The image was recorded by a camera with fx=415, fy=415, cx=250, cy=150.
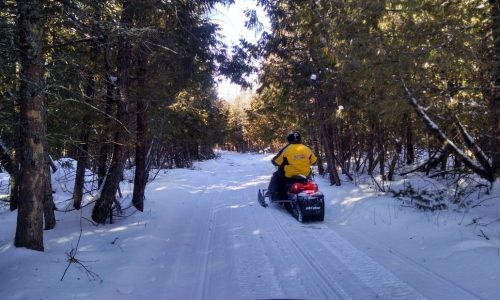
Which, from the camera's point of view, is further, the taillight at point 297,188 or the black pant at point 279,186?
the black pant at point 279,186

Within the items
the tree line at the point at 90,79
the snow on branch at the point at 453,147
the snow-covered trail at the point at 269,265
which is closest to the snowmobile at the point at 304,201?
the snow-covered trail at the point at 269,265

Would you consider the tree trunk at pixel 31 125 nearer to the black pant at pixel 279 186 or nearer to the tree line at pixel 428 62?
the tree line at pixel 428 62

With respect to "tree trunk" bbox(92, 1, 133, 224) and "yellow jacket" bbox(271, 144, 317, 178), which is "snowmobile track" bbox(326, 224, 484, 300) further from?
"tree trunk" bbox(92, 1, 133, 224)

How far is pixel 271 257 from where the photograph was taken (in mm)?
6285

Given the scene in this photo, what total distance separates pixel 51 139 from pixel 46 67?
1188mm

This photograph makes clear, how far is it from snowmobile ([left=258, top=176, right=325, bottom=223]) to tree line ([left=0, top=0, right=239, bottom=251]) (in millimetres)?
3541

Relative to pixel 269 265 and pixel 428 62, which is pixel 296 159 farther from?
pixel 269 265

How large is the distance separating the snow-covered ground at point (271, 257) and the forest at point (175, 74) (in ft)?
3.02

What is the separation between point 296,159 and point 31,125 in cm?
630

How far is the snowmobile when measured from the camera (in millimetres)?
8922

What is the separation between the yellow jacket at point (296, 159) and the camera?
10469 mm

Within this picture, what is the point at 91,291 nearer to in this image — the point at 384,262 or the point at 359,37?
the point at 384,262

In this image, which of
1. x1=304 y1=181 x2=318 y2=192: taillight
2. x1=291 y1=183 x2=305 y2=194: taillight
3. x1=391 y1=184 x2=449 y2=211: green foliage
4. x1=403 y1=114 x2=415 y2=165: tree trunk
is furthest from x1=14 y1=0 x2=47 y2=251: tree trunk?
x1=403 y1=114 x2=415 y2=165: tree trunk

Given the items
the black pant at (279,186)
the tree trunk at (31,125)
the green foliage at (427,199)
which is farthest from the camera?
the black pant at (279,186)
